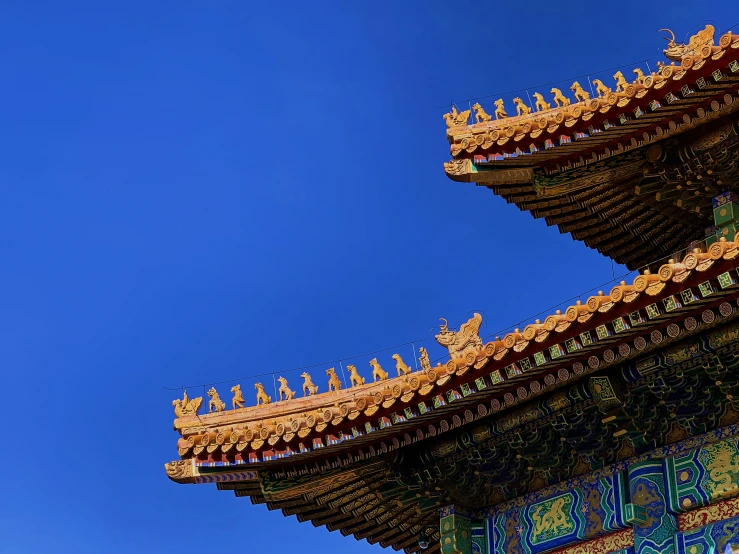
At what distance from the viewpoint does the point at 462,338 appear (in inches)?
594

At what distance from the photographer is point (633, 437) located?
46.3 feet

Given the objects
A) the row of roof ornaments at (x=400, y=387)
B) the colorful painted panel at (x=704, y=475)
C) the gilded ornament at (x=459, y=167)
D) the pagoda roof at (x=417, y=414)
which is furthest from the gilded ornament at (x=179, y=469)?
the colorful painted panel at (x=704, y=475)

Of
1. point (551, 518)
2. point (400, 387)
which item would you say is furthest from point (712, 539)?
point (400, 387)

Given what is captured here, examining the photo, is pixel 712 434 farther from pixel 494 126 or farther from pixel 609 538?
pixel 494 126

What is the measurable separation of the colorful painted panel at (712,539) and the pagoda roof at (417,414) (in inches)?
71.0

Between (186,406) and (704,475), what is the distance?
22.5 ft

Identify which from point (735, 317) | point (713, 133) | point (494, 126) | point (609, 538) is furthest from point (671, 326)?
point (494, 126)

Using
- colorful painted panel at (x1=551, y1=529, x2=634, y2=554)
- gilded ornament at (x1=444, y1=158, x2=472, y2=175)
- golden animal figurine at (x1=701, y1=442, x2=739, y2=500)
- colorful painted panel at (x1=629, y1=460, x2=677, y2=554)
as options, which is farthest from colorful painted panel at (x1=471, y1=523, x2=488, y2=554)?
gilded ornament at (x1=444, y1=158, x2=472, y2=175)

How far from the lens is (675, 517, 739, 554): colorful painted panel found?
510 inches

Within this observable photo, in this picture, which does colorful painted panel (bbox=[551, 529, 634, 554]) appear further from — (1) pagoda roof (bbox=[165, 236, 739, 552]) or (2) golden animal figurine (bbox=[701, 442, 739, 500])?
(1) pagoda roof (bbox=[165, 236, 739, 552])

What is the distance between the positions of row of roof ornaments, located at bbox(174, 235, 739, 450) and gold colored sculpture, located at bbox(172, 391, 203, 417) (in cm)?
1

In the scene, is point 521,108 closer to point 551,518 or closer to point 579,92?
point 579,92

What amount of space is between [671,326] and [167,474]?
6.83m

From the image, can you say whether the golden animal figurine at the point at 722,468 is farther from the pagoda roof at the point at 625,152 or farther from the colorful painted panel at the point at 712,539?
the pagoda roof at the point at 625,152
